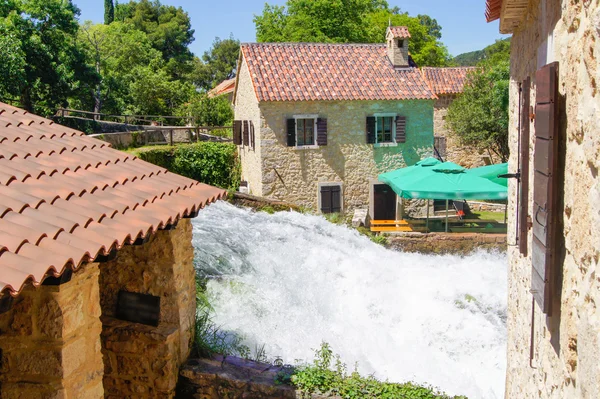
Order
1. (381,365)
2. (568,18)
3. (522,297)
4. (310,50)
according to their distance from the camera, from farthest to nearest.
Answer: (310,50), (381,365), (522,297), (568,18)

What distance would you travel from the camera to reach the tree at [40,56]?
2116 centimetres

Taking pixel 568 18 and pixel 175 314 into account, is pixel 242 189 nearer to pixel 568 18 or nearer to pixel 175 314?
pixel 175 314

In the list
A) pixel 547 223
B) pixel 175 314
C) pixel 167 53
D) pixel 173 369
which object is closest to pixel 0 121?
pixel 175 314

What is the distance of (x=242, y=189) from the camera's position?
22172mm

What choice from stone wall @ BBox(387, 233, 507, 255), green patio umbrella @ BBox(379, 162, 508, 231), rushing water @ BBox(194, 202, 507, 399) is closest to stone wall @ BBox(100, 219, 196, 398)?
rushing water @ BBox(194, 202, 507, 399)

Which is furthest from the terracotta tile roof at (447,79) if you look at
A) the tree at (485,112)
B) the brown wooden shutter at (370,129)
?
the brown wooden shutter at (370,129)

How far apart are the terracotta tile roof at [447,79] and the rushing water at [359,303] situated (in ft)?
51.2

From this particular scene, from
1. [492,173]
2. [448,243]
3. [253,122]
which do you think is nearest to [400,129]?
[492,173]

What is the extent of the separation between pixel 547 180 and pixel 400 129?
18.7m

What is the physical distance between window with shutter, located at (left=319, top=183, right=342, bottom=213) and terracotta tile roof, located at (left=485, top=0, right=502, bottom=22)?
16404 mm

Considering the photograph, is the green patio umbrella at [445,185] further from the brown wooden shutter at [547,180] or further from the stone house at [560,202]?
the brown wooden shutter at [547,180]

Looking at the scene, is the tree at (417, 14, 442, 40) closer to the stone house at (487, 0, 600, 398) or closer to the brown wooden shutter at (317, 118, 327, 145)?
the brown wooden shutter at (317, 118, 327, 145)

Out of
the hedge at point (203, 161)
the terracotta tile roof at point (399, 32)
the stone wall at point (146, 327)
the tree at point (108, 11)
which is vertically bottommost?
the stone wall at point (146, 327)

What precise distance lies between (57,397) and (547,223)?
328 centimetres
